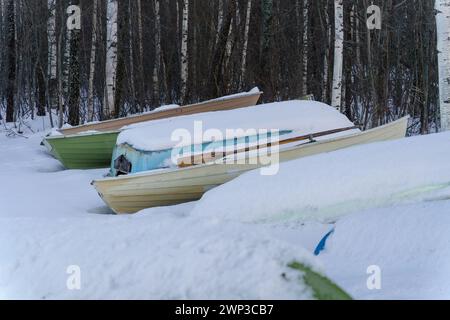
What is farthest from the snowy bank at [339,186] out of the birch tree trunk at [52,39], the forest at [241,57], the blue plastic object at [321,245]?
the birch tree trunk at [52,39]

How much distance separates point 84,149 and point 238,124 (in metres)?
3.01

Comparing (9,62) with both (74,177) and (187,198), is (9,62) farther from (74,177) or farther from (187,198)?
(187,198)

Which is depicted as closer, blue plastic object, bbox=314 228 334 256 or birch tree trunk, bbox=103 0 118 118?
blue plastic object, bbox=314 228 334 256

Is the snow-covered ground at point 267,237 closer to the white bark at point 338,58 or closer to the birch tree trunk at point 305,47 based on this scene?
the white bark at point 338,58

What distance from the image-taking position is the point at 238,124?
6.53 m

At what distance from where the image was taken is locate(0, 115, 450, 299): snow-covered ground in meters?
2.20

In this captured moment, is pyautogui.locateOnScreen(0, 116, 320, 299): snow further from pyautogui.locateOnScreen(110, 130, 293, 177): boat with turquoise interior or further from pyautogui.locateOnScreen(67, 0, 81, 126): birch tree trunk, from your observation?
pyautogui.locateOnScreen(67, 0, 81, 126): birch tree trunk

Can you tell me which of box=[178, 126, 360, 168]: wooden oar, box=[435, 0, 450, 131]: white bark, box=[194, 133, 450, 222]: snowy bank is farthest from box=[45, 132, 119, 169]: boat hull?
box=[435, 0, 450, 131]: white bark

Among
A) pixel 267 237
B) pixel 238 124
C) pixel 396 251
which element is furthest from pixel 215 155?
pixel 267 237

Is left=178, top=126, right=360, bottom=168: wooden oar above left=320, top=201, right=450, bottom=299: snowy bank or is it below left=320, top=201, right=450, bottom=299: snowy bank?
above

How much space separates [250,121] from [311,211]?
2.45m

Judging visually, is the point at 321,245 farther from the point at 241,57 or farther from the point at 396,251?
the point at 241,57

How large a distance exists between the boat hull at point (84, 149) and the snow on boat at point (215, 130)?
1450mm

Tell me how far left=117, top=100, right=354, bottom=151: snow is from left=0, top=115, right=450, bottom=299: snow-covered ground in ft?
3.07
